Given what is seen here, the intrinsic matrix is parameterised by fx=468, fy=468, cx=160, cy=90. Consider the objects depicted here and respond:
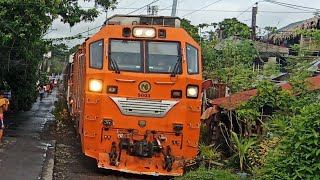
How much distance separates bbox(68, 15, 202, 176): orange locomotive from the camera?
30.1ft

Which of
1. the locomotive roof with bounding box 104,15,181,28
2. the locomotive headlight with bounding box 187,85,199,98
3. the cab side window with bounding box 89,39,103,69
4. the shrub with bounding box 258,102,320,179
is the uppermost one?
the locomotive roof with bounding box 104,15,181,28

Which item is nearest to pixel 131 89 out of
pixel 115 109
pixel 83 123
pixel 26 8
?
pixel 115 109

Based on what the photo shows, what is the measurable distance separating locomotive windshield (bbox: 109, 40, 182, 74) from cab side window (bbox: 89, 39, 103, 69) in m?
0.21

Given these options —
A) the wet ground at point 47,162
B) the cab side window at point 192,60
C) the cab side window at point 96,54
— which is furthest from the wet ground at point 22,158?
the cab side window at point 192,60

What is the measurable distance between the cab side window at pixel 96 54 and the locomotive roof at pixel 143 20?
2.27 feet

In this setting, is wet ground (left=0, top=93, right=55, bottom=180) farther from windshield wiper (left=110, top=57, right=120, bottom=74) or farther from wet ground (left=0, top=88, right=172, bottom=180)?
windshield wiper (left=110, top=57, right=120, bottom=74)

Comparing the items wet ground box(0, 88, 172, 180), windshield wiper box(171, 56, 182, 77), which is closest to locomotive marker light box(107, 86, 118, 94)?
windshield wiper box(171, 56, 182, 77)

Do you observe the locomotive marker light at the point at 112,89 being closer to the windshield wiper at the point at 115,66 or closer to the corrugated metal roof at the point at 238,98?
the windshield wiper at the point at 115,66

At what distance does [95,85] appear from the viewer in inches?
363

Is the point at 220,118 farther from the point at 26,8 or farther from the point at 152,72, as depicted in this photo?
the point at 26,8

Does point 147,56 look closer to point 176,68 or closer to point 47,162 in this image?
point 176,68

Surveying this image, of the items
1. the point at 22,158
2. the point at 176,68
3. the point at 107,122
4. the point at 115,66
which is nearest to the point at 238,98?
the point at 176,68

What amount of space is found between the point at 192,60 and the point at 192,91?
0.75 metres

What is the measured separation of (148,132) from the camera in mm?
9305
